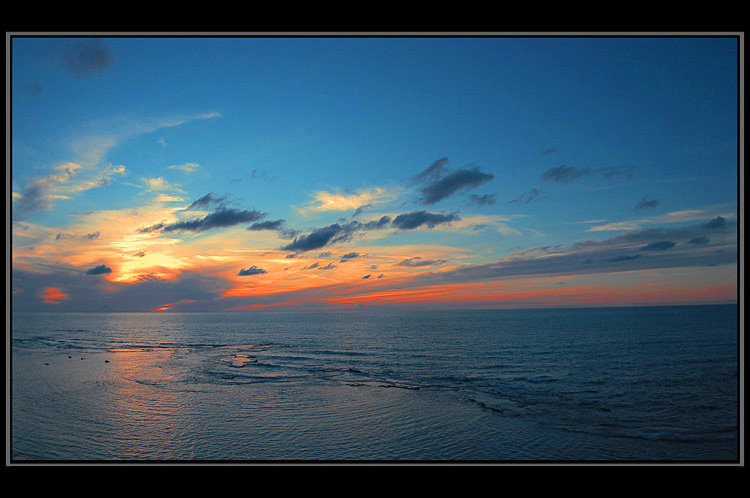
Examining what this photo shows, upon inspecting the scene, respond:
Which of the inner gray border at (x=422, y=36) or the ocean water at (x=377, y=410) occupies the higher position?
the inner gray border at (x=422, y=36)

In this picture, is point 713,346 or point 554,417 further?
point 713,346

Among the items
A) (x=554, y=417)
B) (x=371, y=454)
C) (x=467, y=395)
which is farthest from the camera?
(x=467, y=395)

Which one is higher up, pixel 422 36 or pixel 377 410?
pixel 422 36

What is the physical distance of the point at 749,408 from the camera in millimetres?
8070

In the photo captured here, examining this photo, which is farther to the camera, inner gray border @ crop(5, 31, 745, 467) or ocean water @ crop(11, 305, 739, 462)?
ocean water @ crop(11, 305, 739, 462)

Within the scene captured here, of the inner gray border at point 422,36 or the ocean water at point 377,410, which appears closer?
the inner gray border at point 422,36

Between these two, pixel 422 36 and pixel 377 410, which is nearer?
pixel 422 36

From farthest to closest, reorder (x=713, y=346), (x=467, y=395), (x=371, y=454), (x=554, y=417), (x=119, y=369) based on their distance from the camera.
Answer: (x=713, y=346), (x=119, y=369), (x=467, y=395), (x=554, y=417), (x=371, y=454)

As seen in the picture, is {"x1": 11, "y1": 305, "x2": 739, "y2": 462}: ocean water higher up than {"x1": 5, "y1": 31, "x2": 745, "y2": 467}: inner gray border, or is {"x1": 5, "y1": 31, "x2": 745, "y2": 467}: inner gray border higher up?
{"x1": 5, "y1": 31, "x2": 745, "y2": 467}: inner gray border
